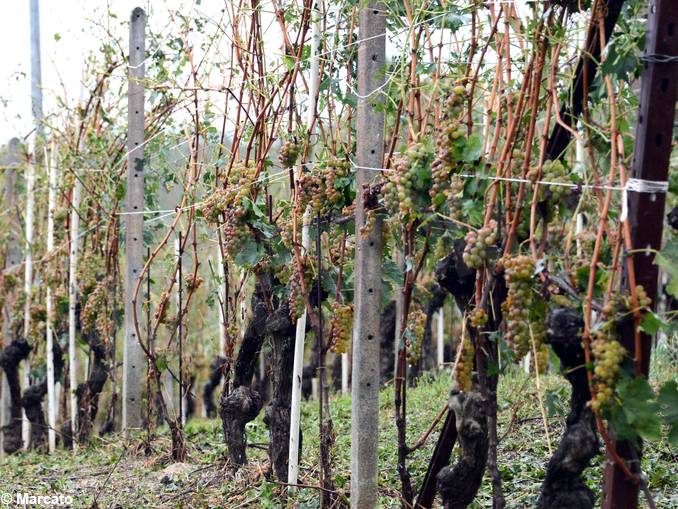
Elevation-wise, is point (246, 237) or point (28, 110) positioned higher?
point (28, 110)

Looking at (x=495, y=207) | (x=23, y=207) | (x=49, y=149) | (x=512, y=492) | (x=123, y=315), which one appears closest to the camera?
(x=495, y=207)

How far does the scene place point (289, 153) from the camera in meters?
3.72

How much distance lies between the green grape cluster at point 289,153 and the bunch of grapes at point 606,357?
1.80m

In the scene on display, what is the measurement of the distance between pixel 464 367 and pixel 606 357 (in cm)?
60

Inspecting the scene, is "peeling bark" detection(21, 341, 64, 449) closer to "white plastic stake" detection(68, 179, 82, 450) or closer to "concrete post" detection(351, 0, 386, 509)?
"white plastic stake" detection(68, 179, 82, 450)

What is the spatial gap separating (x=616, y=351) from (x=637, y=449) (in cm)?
39

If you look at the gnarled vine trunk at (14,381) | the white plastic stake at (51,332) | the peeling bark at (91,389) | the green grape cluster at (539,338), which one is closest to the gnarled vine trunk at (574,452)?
the green grape cluster at (539,338)

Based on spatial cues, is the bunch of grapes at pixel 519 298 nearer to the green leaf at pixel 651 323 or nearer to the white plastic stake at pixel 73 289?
the green leaf at pixel 651 323

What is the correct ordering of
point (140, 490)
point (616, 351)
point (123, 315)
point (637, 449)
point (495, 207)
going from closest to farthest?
point (616, 351)
point (637, 449)
point (495, 207)
point (140, 490)
point (123, 315)

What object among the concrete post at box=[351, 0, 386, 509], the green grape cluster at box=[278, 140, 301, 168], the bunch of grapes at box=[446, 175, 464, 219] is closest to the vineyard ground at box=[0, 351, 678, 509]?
the concrete post at box=[351, 0, 386, 509]

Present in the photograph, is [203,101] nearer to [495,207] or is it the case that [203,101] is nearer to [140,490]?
[140,490]

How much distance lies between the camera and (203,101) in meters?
5.16

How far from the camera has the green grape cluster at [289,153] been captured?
3717mm

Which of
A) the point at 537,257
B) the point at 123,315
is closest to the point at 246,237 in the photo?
the point at 537,257
